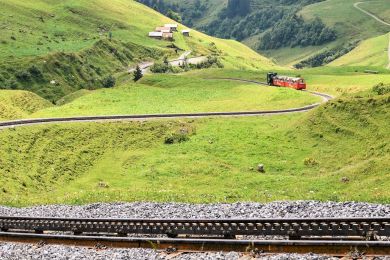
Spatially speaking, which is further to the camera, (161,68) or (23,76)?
(161,68)

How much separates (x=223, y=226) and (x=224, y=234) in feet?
1.29

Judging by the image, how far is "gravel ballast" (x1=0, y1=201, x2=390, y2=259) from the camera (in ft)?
80.8

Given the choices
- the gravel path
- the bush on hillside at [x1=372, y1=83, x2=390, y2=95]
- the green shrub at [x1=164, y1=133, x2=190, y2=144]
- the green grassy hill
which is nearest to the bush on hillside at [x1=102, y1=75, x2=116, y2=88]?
the green grassy hill

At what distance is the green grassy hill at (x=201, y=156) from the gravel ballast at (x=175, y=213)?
4.72 metres

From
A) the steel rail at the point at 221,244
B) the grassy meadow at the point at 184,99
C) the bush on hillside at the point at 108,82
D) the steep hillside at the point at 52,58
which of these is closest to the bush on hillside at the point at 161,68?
the steep hillside at the point at 52,58

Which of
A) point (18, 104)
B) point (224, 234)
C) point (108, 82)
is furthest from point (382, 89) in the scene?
point (108, 82)

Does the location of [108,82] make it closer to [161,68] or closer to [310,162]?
[161,68]

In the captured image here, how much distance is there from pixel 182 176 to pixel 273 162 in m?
10.7

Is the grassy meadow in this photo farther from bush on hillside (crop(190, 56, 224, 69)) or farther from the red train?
bush on hillside (crop(190, 56, 224, 69))

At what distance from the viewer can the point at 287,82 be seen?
4469 inches

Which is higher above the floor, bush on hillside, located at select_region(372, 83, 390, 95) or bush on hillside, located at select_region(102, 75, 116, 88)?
bush on hillside, located at select_region(372, 83, 390, 95)

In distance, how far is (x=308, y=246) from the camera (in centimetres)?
2067

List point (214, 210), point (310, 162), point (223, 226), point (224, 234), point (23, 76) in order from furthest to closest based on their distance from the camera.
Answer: point (23, 76) < point (310, 162) < point (214, 210) < point (223, 226) < point (224, 234)

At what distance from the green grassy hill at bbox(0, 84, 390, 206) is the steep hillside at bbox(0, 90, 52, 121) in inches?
856
